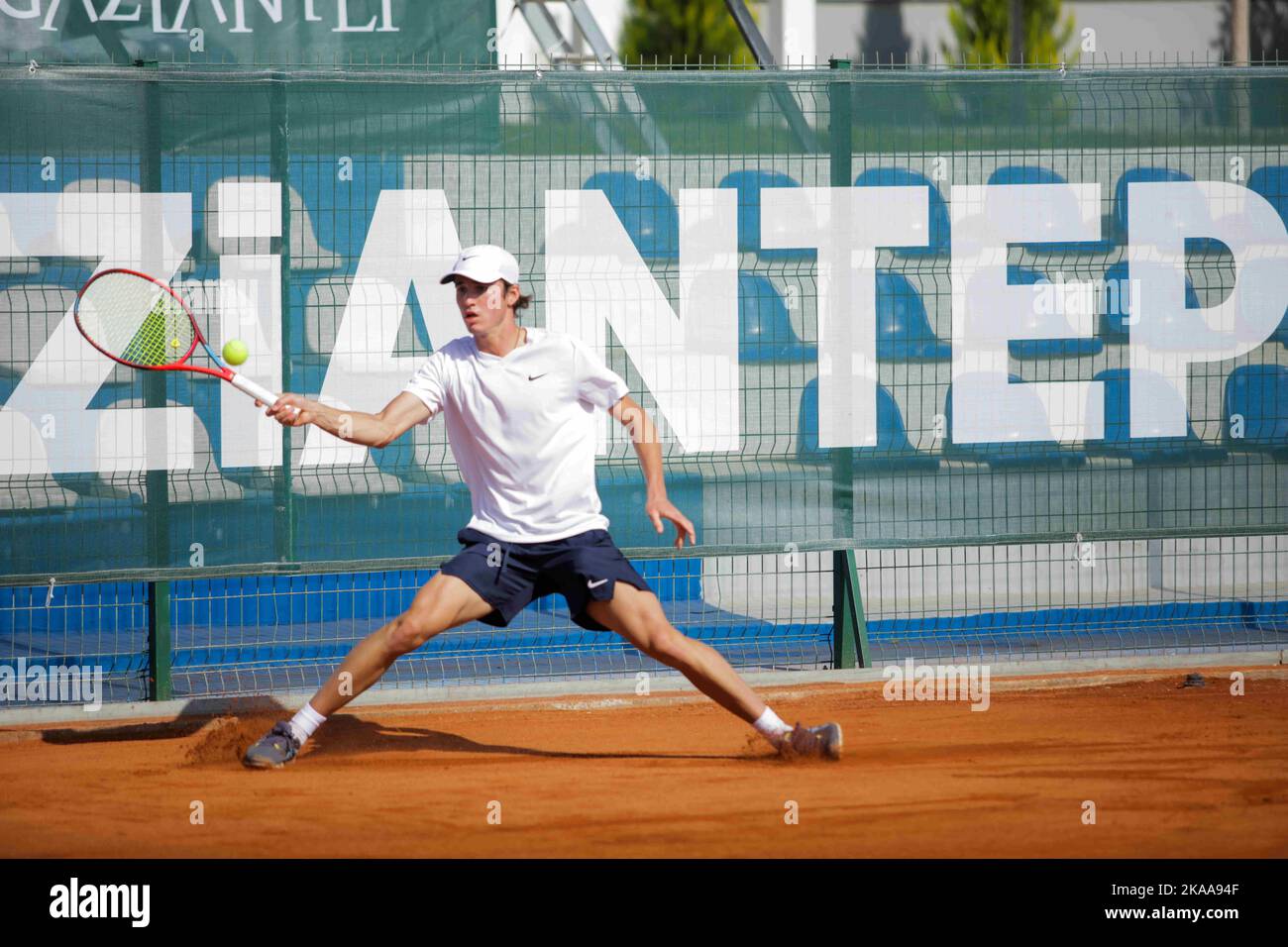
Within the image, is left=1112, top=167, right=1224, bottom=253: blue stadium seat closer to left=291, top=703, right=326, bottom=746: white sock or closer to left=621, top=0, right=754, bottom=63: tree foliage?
left=291, top=703, right=326, bottom=746: white sock

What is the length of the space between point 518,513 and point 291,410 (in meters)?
1.03

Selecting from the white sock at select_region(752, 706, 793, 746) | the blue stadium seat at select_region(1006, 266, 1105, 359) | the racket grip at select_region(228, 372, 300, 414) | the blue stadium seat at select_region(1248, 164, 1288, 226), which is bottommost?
the white sock at select_region(752, 706, 793, 746)

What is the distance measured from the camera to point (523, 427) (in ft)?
20.0

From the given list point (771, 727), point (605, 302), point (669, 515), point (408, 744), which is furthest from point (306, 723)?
point (605, 302)

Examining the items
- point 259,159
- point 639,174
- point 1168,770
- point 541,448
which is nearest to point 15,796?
point 541,448

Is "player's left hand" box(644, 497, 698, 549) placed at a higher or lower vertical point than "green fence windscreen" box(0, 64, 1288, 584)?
lower

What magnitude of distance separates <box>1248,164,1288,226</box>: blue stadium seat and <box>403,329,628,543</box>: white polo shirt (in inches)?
145

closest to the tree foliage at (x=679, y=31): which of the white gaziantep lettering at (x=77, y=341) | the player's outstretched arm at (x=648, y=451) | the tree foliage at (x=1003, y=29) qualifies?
the tree foliage at (x=1003, y=29)

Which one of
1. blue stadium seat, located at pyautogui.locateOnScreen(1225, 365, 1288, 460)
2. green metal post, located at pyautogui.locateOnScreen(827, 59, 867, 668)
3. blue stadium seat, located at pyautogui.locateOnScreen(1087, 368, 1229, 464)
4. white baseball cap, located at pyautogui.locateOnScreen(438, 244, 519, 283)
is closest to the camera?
white baseball cap, located at pyautogui.locateOnScreen(438, 244, 519, 283)

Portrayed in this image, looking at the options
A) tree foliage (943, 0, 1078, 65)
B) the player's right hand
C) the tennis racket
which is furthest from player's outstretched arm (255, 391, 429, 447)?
tree foliage (943, 0, 1078, 65)

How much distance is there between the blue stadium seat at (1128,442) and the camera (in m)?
7.89

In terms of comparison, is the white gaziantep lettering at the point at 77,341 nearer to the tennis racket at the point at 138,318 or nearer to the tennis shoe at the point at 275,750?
the tennis racket at the point at 138,318

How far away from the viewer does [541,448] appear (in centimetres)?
612

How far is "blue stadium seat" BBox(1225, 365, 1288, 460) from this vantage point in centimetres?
799
